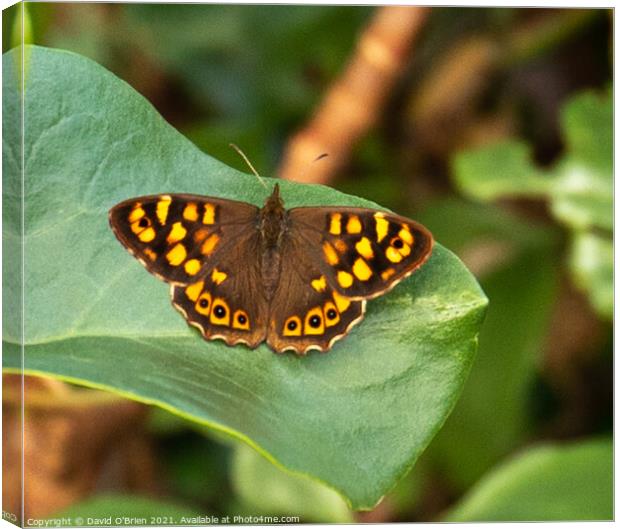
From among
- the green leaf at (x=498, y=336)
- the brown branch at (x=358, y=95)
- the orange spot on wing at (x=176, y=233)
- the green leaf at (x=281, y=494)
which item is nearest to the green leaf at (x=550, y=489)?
the green leaf at (x=281, y=494)

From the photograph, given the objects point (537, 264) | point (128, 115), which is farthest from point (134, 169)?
point (537, 264)

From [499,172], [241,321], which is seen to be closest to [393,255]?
[241,321]

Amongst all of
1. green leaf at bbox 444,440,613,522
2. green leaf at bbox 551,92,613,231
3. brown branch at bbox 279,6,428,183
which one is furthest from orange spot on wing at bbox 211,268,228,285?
green leaf at bbox 551,92,613,231

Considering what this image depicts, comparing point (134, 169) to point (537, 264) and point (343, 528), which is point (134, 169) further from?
point (537, 264)

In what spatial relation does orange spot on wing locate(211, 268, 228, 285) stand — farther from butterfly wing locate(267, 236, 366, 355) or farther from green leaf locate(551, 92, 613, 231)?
green leaf locate(551, 92, 613, 231)

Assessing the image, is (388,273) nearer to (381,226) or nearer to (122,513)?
(381,226)

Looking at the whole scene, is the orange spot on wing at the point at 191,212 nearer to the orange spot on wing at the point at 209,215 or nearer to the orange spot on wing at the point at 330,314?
the orange spot on wing at the point at 209,215
